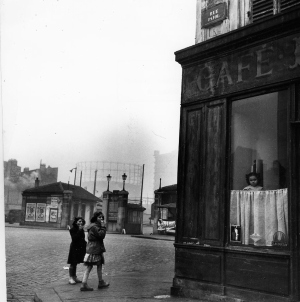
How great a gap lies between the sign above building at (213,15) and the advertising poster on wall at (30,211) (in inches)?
1516

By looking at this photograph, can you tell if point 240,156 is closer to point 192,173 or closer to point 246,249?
point 192,173

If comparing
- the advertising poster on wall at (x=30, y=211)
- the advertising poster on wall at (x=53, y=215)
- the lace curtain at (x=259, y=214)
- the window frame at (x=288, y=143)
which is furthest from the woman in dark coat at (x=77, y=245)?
the advertising poster on wall at (x=30, y=211)

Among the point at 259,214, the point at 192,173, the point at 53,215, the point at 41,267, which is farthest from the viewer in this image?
the point at 53,215

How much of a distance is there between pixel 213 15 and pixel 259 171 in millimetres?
3004

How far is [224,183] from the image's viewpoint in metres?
6.55

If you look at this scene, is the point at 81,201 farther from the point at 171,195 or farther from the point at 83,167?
the point at 83,167

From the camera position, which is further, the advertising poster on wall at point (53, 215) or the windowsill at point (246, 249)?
the advertising poster on wall at point (53, 215)

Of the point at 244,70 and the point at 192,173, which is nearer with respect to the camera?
the point at 244,70

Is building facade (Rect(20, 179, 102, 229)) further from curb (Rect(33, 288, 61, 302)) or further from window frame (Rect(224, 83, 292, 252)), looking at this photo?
A: window frame (Rect(224, 83, 292, 252))

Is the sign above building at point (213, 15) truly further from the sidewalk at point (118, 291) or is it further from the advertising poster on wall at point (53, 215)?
the advertising poster on wall at point (53, 215)

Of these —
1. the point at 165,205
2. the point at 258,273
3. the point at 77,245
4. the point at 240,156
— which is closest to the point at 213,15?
the point at 240,156

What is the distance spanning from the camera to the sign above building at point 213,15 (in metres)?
7.30

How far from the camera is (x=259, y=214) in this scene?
628cm

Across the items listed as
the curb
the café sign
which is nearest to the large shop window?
the café sign
